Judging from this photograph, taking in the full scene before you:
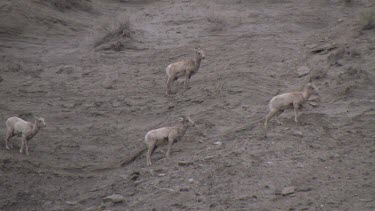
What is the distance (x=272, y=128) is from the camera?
1358 cm

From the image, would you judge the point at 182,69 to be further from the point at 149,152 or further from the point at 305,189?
the point at 305,189

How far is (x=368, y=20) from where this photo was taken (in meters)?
18.8


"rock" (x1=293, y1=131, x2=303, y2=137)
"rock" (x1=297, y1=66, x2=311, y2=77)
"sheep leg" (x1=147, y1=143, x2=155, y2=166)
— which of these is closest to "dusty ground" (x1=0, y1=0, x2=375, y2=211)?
"rock" (x1=293, y1=131, x2=303, y2=137)

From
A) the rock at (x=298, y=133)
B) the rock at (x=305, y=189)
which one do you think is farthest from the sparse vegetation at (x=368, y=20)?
the rock at (x=305, y=189)

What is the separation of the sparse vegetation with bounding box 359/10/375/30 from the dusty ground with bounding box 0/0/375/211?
22 cm

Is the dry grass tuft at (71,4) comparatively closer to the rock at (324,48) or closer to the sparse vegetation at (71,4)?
the sparse vegetation at (71,4)

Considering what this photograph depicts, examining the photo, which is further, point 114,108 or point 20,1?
point 20,1

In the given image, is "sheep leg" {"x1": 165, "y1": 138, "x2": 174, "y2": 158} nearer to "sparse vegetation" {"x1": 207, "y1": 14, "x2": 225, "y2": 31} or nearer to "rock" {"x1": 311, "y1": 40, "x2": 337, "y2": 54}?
"rock" {"x1": 311, "y1": 40, "x2": 337, "y2": 54}

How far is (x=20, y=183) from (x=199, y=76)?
662cm

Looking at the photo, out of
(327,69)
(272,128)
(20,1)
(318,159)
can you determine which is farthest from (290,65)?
(20,1)

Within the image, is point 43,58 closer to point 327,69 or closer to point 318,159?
point 327,69

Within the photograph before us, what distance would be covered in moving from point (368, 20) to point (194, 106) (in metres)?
6.80

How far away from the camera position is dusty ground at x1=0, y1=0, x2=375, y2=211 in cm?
1161

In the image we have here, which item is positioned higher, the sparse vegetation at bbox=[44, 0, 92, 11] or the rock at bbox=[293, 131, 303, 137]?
the sparse vegetation at bbox=[44, 0, 92, 11]
